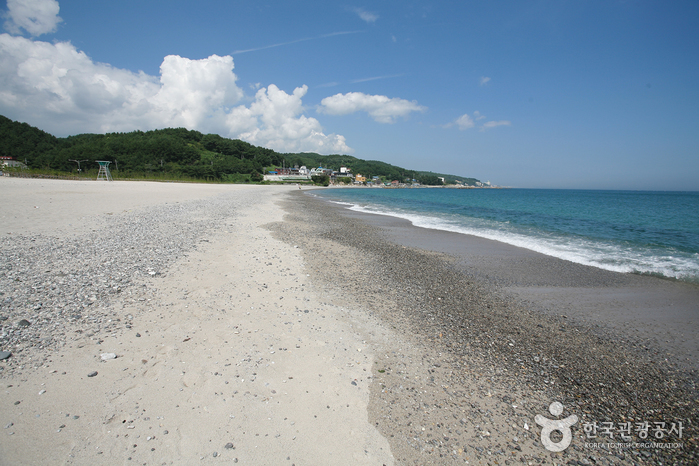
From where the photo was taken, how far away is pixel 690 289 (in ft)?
26.3

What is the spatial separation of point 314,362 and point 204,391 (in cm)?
140

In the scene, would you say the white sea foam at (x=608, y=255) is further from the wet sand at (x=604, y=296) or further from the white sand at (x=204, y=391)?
the white sand at (x=204, y=391)

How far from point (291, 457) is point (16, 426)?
2577 mm

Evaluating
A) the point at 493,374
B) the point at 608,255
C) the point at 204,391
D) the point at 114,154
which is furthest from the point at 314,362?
the point at 114,154

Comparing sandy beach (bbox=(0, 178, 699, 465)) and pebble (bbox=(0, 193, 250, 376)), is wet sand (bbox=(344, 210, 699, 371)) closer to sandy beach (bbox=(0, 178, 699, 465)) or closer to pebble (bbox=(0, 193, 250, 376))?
sandy beach (bbox=(0, 178, 699, 465))

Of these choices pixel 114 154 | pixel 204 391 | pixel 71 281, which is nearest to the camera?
pixel 204 391

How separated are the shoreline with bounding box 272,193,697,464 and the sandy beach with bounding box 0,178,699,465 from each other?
0.02 meters

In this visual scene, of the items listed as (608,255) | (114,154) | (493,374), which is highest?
(114,154)

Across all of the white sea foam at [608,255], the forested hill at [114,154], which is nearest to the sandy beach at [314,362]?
the white sea foam at [608,255]

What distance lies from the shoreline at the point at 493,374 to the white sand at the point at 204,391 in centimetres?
58

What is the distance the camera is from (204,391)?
11.1 ft

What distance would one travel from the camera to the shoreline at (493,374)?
3.08 meters

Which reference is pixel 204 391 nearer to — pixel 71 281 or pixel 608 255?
pixel 71 281

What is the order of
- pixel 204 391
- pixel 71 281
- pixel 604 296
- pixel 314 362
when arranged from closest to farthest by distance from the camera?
pixel 204 391 < pixel 314 362 < pixel 71 281 < pixel 604 296
